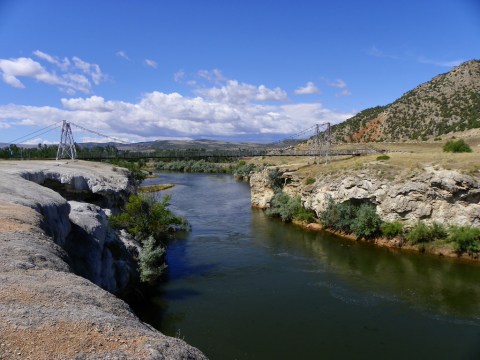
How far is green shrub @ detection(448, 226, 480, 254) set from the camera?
25.5m

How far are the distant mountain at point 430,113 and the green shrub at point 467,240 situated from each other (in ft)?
138

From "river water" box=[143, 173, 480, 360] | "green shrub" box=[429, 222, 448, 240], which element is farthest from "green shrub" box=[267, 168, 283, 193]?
"green shrub" box=[429, 222, 448, 240]

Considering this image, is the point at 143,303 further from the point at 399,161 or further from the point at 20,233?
the point at 399,161

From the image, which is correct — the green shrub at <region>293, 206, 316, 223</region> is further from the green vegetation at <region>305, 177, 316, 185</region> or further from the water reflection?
the water reflection

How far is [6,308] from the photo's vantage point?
5.59 m

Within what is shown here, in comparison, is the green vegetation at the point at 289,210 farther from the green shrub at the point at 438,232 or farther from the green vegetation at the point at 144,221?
the green vegetation at the point at 144,221

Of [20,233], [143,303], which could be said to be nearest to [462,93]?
[143,303]

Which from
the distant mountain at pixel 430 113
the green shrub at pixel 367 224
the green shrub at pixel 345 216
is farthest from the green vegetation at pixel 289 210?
the distant mountain at pixel 430 113

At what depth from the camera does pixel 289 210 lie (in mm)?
39281

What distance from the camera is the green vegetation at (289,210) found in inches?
1491

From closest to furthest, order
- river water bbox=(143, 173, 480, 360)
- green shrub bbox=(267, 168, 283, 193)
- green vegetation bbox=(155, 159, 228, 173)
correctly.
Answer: river water bbox=(143, 173, 480, 360) → green shrub bbox=(267, 168, 283, 193) → green vegetation bbox=(155, 159, 228, 173)

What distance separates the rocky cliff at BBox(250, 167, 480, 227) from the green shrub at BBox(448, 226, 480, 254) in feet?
3.56

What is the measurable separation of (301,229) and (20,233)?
94.7 feet

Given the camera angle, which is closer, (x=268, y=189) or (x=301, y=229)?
(x=301, y=229)
